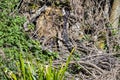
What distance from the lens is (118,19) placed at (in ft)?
21.8

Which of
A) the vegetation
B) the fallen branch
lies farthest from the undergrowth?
the fallen branch

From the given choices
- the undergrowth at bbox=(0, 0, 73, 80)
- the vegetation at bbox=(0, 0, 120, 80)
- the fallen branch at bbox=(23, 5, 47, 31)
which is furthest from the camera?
the fallen branch at bbox=(23, 5, 47, 31)

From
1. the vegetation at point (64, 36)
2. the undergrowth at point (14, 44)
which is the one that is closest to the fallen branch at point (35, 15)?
the vegetation at point (64, 36)

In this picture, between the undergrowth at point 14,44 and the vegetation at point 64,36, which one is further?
the vegetation at point 64,36

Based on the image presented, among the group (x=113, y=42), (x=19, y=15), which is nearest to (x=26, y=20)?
(x=19, y=15)

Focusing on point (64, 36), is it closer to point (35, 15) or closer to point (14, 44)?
point (35, 15)

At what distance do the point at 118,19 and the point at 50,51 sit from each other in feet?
6.33

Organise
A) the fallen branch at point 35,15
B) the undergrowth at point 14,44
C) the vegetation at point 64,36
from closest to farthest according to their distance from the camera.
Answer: the undergrowth at point 14,44 < the vegetation at point 64,36 < the fallen branch at point 35,15

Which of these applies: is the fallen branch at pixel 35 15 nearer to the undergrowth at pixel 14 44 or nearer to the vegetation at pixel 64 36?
the vegetation at pixel 64 36

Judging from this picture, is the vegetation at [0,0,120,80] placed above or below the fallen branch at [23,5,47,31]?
below

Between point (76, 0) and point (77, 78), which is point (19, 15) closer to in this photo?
point (76, 0)

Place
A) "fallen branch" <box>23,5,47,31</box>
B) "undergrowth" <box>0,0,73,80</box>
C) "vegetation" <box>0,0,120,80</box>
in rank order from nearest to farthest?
"undergrowth" <box>0,0,73,80</box>, "vegetation" <box>0,0,120,80</box>, "fallen branch" <box>23,5,47,31</box>

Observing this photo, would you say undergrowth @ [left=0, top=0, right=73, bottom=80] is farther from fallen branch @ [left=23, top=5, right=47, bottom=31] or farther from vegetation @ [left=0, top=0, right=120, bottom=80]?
fallen branch @ [left=23, top=5, right=47, bottom=31]

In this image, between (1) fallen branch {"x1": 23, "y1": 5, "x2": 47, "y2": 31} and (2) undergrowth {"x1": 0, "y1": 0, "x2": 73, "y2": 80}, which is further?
(1) fallen branch {"x1": 23, "y1": 5, "x2": 47, "y2": 31}
